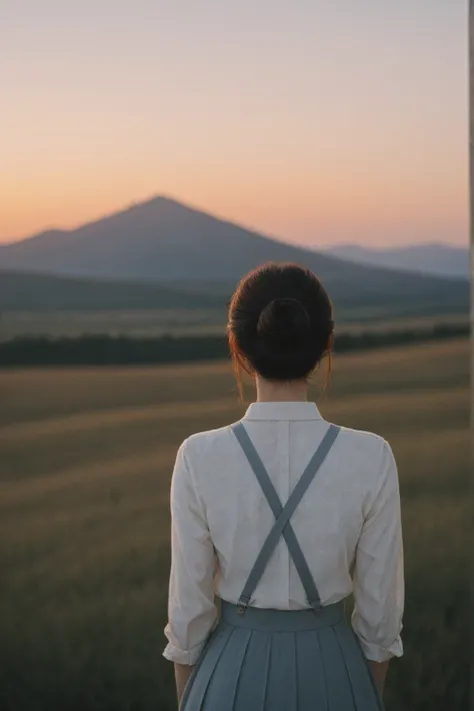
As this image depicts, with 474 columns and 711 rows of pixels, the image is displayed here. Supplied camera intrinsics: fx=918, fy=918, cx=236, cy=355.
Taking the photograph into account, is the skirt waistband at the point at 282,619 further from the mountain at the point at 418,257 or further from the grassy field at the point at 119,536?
the mountain at the point at 418,257

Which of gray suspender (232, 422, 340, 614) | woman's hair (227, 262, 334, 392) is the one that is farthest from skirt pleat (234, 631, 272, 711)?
woman's hair (227, 262, 334, 392)

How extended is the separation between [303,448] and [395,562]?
0.24m

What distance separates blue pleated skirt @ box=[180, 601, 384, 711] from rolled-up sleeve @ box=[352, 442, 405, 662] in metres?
0.05

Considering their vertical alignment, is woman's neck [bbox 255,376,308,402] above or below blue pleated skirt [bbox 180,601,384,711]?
above

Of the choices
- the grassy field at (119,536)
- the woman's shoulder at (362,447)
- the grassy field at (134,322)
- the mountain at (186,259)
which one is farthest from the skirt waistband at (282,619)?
the mountain at (186,259)

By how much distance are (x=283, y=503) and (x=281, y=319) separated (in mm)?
272

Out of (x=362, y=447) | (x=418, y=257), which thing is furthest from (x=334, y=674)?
(x=418, y=257)

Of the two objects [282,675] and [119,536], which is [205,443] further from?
[119,536]

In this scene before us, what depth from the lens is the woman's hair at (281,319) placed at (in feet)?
4.28

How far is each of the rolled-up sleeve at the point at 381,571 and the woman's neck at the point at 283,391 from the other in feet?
0.49

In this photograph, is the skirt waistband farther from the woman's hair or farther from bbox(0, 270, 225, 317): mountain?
bbox(0, 270, 225, 317): mountain

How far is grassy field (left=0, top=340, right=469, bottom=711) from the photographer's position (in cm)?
248

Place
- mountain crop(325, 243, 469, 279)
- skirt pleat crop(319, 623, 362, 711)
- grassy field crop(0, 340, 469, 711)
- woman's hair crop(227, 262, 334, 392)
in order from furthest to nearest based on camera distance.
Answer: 1. mountain crop(325, 243, 469, 279)
2. grassy field crop(0, 340, 469, 711)
3. skirt pleat crop(319, 623, 362, 711)
4. woman's hair crop(227, 262, 334, 392)

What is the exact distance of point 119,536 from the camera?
8.19 ft
